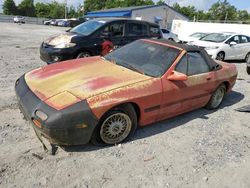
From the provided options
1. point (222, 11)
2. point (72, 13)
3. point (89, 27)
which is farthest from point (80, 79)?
point (72, 13)

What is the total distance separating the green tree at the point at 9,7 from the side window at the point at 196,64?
7708cm

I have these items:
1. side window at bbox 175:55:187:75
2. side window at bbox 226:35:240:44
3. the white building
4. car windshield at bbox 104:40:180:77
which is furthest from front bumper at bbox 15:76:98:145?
the white building

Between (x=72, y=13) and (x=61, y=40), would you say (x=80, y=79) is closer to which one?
(x=61, y=40)

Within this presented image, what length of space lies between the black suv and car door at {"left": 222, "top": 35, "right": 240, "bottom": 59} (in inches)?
196

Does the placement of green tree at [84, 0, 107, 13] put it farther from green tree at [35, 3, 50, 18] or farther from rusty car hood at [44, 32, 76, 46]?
rusty car hood at [44, 32, 76, 46]

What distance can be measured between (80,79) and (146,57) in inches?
53.8

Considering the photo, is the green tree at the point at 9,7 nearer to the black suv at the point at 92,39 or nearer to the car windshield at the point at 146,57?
the black suv at the point at 92,39

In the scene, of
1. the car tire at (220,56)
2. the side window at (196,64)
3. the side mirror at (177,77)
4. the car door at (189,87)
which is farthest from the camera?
the car tire at (220,56)

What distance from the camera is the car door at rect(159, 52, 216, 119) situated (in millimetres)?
4480

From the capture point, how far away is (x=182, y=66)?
15.6ft

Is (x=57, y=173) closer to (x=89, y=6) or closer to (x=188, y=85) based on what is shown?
(x=188, y=85)

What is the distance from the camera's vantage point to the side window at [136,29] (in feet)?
30.2

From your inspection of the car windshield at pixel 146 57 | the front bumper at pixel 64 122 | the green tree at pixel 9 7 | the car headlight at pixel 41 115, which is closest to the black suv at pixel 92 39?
the car windshield at pixel 146 57

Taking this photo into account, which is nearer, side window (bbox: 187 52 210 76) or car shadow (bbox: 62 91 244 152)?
car shadow (bbox: 62 91 244 152)
